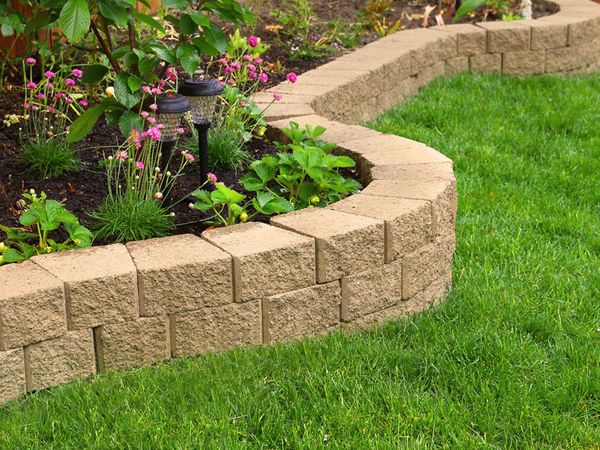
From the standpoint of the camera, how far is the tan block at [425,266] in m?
3.56

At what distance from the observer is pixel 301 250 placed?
3.23m

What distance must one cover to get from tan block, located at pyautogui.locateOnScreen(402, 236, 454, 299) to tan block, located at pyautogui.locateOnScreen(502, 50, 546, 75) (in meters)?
3.51

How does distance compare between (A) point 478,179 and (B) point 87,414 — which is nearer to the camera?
(B) point 87,414

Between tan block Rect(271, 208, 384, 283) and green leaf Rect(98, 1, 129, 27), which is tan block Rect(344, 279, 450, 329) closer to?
tan block Rect(271, 208, 384, 283)

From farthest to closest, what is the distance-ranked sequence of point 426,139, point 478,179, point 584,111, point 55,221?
point 584,111 < point 426,139 < point 478,179 < point 55,221

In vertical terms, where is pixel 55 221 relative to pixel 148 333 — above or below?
above

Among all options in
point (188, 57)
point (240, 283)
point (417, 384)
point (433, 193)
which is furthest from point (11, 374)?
point (433, 193)

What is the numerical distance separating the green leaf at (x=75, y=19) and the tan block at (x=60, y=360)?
0.93 metres

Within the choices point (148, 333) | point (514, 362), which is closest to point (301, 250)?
point (148, 333)

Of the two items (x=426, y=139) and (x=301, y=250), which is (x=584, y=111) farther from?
(x=301, y=250)

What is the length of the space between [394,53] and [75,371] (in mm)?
3783

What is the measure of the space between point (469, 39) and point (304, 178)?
335cm

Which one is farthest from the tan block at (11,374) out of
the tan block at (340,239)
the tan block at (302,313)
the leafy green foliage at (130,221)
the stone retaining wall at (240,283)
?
the tan block at (340,239)

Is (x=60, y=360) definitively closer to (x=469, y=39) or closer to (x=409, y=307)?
(x=409, y=307)
